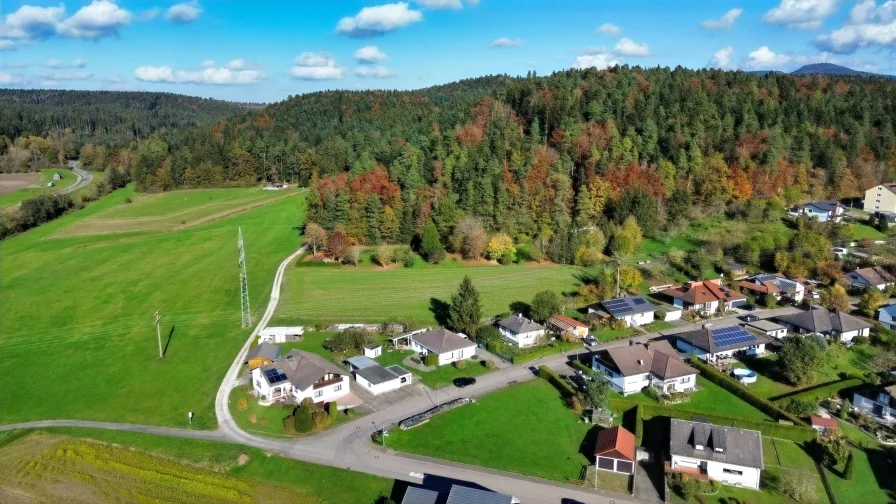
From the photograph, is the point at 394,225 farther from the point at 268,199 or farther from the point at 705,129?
the point at 705,129

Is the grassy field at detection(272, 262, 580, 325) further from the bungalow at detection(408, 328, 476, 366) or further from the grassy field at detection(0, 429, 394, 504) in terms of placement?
the grassy field at detection(0, 429, 394, 504)

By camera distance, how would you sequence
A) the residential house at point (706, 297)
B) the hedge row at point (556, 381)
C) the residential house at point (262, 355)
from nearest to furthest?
the hedge row at point (556, 381) → the residential house at point (262, 355) → the residential house at point (706, 297)

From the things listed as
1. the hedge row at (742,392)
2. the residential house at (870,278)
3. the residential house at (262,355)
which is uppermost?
the residential house at (870,278)

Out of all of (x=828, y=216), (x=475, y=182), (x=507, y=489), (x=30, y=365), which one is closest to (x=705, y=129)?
(x=828, y=216)

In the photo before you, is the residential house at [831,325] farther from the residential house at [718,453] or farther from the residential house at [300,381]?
the residential house at [300,381]

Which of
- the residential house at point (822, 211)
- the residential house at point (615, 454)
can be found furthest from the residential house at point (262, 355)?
the residential house at point (822, 211)

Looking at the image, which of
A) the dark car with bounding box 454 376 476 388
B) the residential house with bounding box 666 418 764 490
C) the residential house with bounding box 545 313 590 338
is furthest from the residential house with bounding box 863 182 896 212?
the dark car with bounding box 454 376 476 388

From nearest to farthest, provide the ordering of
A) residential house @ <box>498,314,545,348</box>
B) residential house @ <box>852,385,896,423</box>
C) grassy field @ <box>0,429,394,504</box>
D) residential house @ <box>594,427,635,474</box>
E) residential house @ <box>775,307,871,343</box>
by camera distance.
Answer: grassy field @ <box>0,429,394,504</box> → residential house @ <box>594,427,635,474</box> → residential house @ <box>852,385,896,423</box> → residential house @ <box>775,307,871,343</box> → residential house @ <box>498,314,545,348</box>
